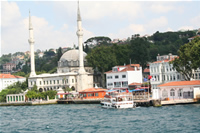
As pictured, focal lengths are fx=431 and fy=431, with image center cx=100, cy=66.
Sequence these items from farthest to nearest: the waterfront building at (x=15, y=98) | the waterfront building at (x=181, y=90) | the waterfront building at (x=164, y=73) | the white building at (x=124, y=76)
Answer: the waterfront building at (x=15, y=98) < the white building at (x=124, y=76) < the waterfront building at (x=164, y=73) < the waterfront building at (x=181, y=90)

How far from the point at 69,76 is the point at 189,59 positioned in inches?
1026

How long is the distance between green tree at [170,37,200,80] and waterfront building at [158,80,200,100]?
174 inches

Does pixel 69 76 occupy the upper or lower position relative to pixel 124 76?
upper

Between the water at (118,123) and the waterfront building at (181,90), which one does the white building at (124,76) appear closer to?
the waterfront building at (181,90)

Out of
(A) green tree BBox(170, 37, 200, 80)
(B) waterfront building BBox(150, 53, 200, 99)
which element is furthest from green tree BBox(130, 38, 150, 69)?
(A) green tree BBox(170, 37, 200, 80)

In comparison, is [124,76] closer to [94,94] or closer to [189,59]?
[94,94]

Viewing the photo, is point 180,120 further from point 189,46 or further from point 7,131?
point 189,46

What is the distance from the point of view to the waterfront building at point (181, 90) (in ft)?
162

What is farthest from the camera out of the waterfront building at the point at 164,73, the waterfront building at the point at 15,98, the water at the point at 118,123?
the waterfront building at the point at 15,98

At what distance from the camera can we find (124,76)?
224 feet

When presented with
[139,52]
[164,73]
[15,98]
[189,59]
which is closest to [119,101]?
[189,59]

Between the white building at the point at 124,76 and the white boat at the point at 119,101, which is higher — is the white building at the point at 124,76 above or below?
above

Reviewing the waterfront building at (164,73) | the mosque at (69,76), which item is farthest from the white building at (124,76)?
the mosque at (69,76)

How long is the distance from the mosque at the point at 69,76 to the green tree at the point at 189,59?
64.1 ft
